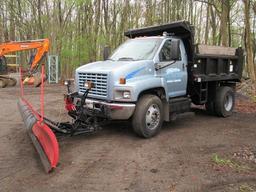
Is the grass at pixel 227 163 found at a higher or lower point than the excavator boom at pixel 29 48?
lower

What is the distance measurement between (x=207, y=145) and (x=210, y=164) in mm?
1377

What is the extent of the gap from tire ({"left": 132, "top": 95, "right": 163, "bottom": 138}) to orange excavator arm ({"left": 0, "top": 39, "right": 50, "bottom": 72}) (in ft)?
43.2

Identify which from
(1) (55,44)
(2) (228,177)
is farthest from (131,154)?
(1) (55,44)

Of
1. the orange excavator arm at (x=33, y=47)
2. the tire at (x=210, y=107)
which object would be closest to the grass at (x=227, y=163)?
the tire at (x=210, y=107)

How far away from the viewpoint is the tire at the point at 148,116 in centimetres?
824

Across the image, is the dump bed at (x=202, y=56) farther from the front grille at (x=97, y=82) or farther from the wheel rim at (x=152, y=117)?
the front grille at (x=97, y=82)

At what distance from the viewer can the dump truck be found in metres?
8.14

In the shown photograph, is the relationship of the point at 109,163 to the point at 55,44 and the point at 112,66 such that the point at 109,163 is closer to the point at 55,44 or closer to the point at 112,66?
the point at 112,66

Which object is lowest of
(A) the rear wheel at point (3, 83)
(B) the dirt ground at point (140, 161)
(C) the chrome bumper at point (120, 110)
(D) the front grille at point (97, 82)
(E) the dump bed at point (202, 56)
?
(B) the dirt ground at point (140, 161)

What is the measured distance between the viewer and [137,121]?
27.0 feet

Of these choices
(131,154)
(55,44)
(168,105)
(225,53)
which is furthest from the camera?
(55,44)

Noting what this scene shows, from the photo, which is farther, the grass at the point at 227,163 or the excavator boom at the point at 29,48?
the excavator boom at the point at 29,48

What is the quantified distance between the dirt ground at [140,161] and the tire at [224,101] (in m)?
1.22

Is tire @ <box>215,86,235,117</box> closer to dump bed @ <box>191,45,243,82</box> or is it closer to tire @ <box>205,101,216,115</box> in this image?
tire @ <box>205,101,216,115</box>
